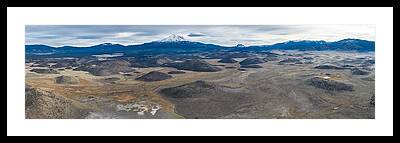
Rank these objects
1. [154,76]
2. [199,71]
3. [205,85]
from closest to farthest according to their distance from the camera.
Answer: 1. [205,85]
2. [154,76]
3. [199,71]

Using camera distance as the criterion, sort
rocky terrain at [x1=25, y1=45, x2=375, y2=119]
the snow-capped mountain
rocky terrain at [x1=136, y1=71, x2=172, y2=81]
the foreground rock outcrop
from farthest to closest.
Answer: rocky terrain at [x1=136, y1=71, x2=172, y2=81] → the snow-capped mountain → rocky terrain at [x1=25, y1=45, x2=375, y2=119] → the foreground rock outcrop

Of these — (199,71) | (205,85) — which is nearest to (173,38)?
(199,71)

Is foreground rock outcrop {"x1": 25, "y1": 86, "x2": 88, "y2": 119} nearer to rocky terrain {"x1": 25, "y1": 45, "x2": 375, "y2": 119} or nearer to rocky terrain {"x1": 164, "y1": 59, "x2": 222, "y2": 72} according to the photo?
rocky terrain {"x1": 25, "y1": 45, "x2": 375, "y2": 119}

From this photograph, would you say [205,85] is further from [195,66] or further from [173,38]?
[173,38]

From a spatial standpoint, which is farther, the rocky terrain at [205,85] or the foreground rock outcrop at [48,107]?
the rocky terrain at [205,85]

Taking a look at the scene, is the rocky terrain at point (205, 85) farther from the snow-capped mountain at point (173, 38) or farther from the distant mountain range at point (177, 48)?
the snow-capped mountain at point (173, 38)

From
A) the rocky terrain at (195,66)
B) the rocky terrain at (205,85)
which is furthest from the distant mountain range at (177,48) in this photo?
the rocky terrain at (195,66)

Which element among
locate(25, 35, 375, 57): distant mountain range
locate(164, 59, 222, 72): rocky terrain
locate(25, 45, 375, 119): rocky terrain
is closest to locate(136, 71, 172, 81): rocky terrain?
locate(25, 45, 375, 119): rocky terrain

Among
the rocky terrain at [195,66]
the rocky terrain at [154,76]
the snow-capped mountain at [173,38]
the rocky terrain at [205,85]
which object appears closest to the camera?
the rocky terrain at [205,85]

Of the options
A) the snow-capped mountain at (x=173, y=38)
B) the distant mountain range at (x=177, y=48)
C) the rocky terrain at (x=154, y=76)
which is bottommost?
the rocky terrain at (x=154, y=76)

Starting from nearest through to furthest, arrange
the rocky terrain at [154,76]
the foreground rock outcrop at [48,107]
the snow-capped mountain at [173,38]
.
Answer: the foreground rock outcrop at [48,107] → the snow-capped mountain at [173,38] → the rocky terrain at [154,76]
